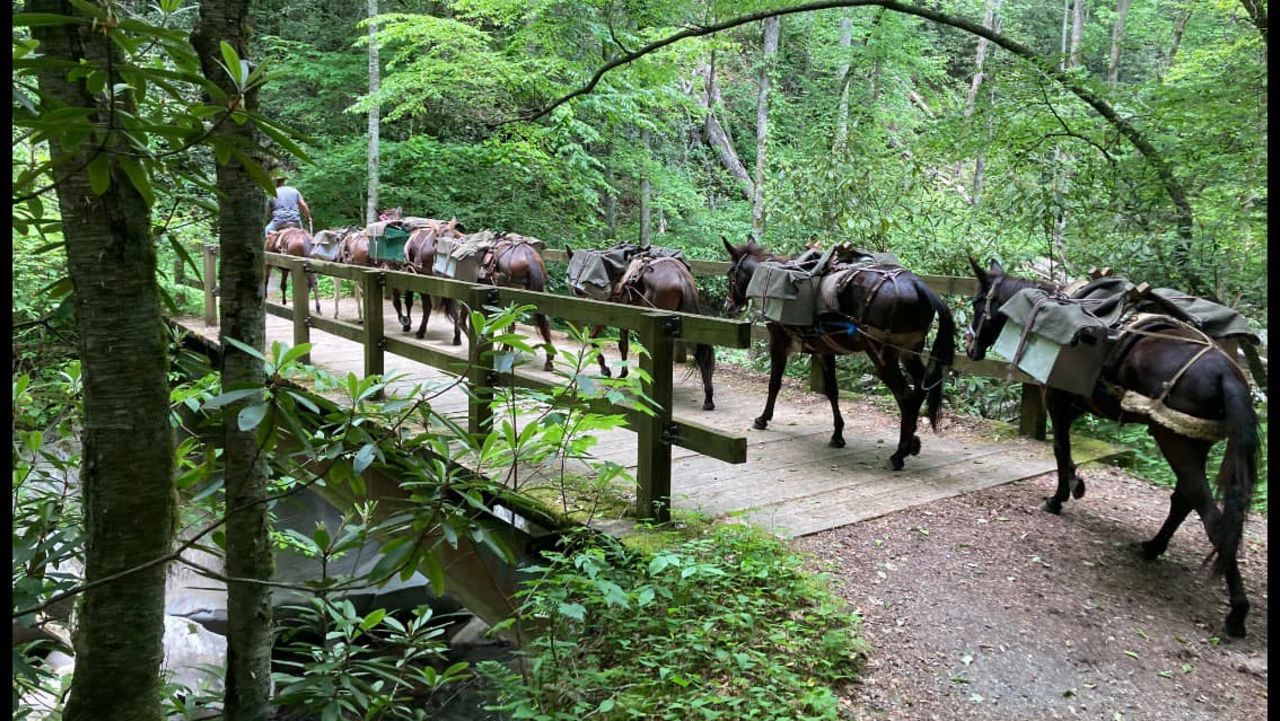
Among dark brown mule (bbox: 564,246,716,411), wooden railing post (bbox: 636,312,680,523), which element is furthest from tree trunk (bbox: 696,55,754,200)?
wooden railing post (bbox: 636,312,680,523)

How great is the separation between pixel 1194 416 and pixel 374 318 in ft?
19.5

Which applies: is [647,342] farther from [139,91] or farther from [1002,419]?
[1002,419]

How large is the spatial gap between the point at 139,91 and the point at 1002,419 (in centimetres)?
847

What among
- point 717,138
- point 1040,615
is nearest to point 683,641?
point 1040,615

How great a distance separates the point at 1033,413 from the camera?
6969mm

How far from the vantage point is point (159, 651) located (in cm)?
168

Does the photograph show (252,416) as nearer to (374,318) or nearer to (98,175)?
(98,175)

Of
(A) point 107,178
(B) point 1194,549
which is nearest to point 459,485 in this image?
(A) point 107,178

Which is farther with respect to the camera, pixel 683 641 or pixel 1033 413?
pixel 1033 413

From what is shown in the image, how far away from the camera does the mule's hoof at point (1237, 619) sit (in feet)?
12.5

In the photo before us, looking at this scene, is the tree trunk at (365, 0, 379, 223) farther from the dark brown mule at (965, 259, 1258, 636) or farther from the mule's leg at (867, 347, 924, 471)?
the dark brown mule at (965, 259, 1258, 636)

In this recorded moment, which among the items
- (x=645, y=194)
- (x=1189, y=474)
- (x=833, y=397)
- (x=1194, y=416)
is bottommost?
(x=833, y=397)

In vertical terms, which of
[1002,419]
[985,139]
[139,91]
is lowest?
[1002,419]

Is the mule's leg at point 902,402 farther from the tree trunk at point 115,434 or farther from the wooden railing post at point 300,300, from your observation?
the wooden railing post at point 300,300
